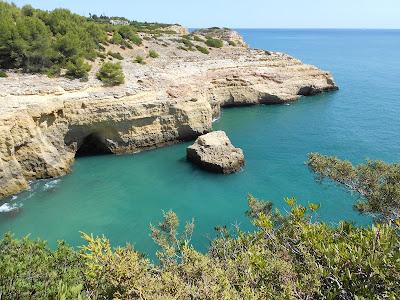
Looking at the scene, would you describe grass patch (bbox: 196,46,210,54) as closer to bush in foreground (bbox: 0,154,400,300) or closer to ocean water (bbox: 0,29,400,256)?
ocean water (bbox: 0,29,400,256)

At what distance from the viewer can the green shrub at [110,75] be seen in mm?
40469

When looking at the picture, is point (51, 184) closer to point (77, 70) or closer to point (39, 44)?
point (77, 70)

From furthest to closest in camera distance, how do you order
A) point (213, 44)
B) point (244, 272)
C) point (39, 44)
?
1. point (213, 44)
2. point (39, 44)
3. point (244, 272)

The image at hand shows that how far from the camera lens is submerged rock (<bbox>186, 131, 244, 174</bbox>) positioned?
35.5 meters

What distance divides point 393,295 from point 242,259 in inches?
212

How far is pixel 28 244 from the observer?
51.0 ft

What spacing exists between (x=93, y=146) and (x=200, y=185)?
13408 millimetres

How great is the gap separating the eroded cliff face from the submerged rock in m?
5.81

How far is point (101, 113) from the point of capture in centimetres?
3775

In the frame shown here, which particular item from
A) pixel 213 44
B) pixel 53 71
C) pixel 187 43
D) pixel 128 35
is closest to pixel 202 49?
pixel 187 43

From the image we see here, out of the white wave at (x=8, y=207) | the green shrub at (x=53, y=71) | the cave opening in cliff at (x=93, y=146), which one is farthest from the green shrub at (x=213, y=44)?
the white wave at (x=8, y=207)

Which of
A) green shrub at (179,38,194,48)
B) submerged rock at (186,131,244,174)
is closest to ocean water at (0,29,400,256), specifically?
submerged rock at (186,131,244,174)

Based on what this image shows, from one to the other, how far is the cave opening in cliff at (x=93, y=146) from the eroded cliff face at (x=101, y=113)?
99mm

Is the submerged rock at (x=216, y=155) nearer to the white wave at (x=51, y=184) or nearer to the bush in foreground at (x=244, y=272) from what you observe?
the white wave at (x=51, y=184)
